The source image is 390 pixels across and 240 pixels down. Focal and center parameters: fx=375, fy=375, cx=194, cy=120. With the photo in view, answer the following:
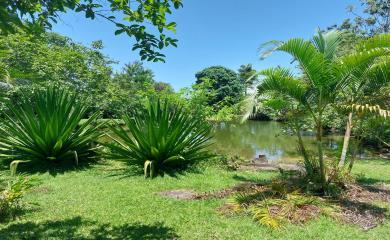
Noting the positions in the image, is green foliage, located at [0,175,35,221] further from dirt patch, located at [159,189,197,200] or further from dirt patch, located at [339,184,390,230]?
dirt patch, located at [339,184,390,230]

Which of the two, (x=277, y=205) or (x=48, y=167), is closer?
(x=277, y=205)

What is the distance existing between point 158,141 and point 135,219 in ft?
10.7

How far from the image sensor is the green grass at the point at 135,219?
4.50m

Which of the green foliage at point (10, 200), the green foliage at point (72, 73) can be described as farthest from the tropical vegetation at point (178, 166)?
the green foliage at point (72, 73)

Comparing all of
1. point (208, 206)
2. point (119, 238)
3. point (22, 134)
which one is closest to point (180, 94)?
point (22, 134)

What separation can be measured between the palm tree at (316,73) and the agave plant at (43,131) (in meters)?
4.85

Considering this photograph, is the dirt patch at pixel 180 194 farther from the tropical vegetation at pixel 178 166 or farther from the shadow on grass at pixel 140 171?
the shadow on grass at pixel 140 171

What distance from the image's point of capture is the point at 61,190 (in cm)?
690

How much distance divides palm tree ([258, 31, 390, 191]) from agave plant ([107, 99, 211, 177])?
265 centimetres

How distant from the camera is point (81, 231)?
451 cm

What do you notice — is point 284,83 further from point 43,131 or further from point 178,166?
point 43,131

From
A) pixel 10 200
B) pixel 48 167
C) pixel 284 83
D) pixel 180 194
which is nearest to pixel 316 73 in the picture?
→ pixel 284 83

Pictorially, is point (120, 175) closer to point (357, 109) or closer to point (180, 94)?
point (357, 109)

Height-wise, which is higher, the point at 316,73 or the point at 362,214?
the point at 316,73
